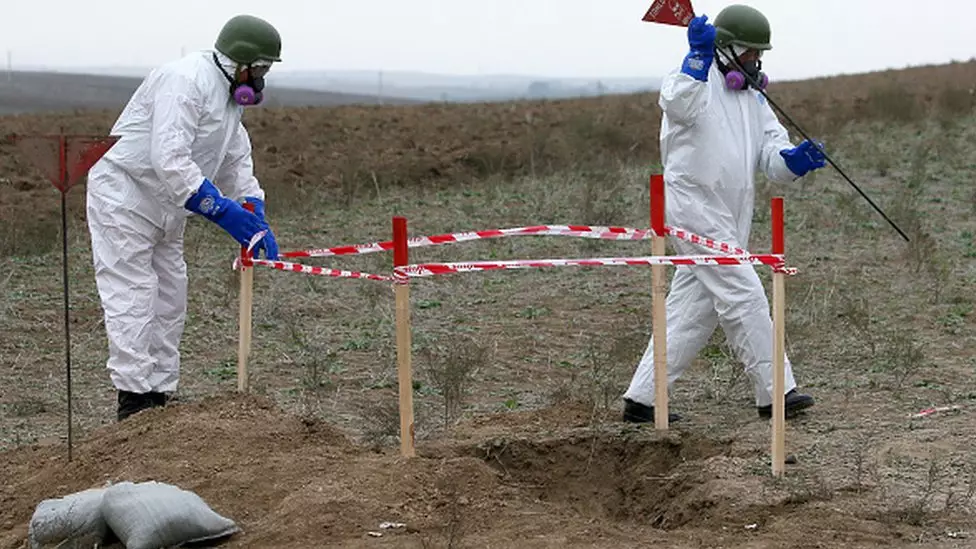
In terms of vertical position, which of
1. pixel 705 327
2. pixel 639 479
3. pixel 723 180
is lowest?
pixel 639 479

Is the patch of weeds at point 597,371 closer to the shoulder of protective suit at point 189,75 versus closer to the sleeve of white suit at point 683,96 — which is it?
the sleeve of white suit at point 683,96

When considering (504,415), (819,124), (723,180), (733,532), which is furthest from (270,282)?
(819,124)

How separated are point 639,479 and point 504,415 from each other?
116 cm

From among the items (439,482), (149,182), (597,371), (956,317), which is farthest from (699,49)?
(956,317)

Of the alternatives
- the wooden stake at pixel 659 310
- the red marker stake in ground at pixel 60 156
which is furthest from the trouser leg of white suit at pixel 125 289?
the wooden stake at pixel 659 310

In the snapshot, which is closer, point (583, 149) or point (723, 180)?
point (723, 180)

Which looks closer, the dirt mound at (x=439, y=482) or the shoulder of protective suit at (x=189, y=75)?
the dirt mound at (x=439, y=482)

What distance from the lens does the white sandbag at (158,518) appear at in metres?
5.16

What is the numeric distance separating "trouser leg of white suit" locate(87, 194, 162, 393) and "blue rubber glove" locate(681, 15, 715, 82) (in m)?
2.69

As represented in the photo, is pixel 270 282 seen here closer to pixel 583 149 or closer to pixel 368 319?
pixel 368 319

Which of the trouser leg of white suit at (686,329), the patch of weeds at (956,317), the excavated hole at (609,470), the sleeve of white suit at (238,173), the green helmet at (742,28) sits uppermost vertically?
A: the green helmet at (742,28)

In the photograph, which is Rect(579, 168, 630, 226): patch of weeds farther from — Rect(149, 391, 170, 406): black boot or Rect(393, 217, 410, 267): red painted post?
Rect(393, 217, 410, 267): red painted post

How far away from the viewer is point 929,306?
10359 mm

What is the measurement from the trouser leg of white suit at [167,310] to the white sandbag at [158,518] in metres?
2.38
